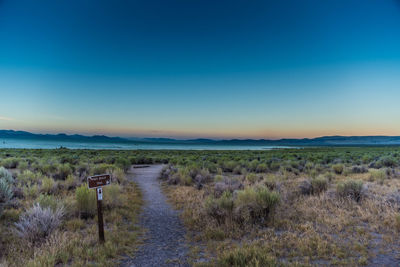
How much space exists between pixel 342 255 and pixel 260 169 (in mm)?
13960

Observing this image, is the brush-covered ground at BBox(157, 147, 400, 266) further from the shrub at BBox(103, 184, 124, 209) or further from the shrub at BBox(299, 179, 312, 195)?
the shrub at BBox(103, 184, 124, 209)

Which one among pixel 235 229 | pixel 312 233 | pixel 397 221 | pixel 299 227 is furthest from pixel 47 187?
pixel 397 221

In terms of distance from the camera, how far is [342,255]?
415cm

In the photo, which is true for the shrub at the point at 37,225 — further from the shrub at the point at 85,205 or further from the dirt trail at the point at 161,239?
the dirt trail at the point at 161,239

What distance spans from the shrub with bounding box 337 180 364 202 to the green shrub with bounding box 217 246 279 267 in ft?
19.0

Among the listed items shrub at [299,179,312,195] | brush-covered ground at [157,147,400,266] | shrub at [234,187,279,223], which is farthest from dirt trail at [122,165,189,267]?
shrub at [299,179,312,195]

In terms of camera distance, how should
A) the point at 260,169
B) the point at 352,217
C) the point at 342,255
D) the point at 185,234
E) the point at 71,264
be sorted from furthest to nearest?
the point at 260,169 < the point at 352,217 < the point at 185,234 < the point at 342,255 < the point at 71,264

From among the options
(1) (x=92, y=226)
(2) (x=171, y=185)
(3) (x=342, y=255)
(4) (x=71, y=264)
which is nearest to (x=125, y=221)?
(1) (x=92, y=226)

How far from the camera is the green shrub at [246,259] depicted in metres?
3.64

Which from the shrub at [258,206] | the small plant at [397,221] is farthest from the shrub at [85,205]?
the small plant at [397,221]

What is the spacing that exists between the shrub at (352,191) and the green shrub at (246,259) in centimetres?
581

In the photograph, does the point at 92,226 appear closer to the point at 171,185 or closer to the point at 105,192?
the point at 105,192

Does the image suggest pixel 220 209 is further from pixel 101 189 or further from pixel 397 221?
pixel 397 221

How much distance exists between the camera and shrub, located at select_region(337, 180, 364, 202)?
7820 millimetres
